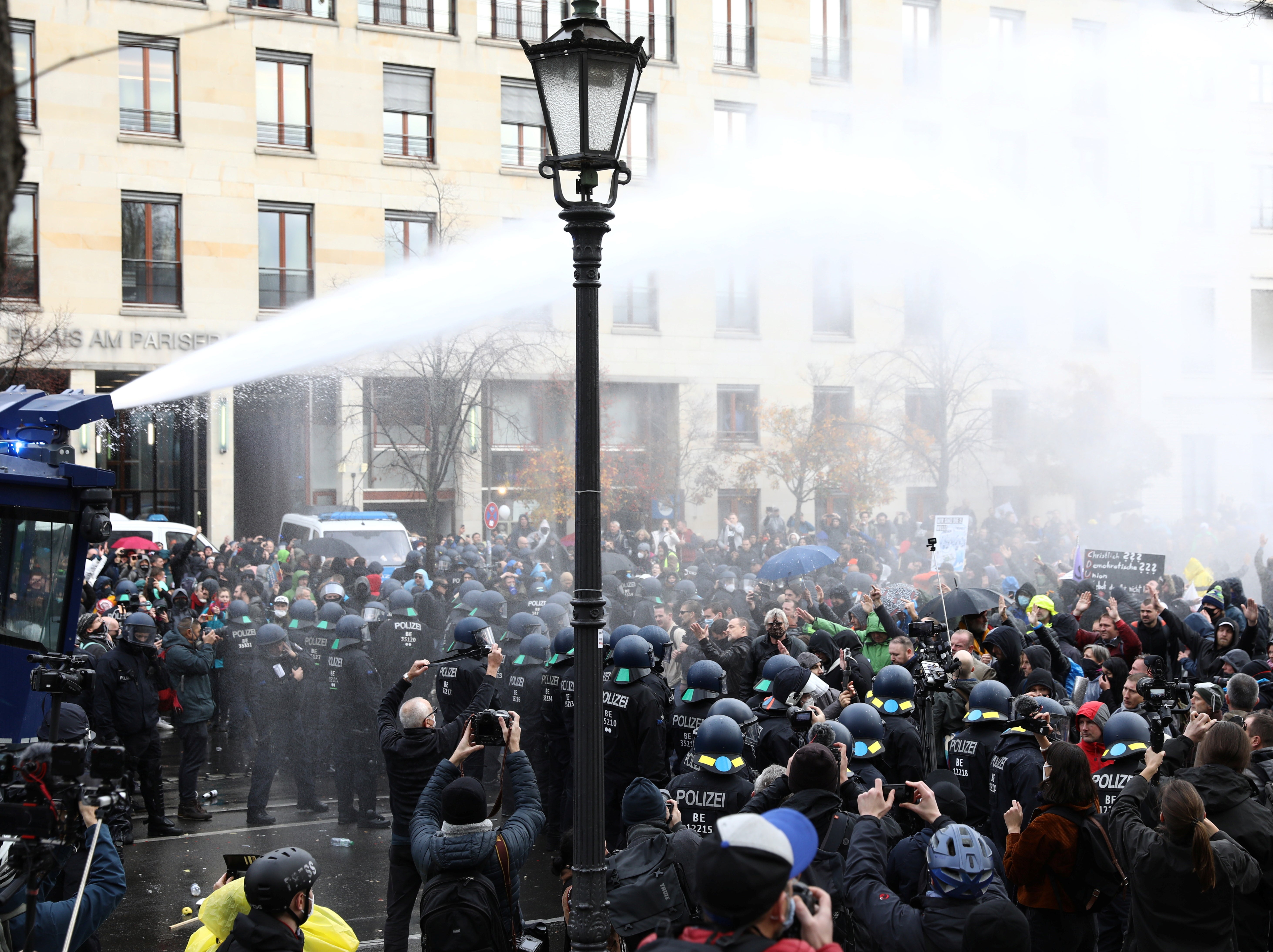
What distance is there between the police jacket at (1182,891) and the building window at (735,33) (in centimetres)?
2851

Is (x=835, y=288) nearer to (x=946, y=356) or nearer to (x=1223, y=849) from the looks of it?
(x=946, y=356)

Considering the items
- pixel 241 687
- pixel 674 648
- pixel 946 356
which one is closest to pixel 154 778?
pixel 241 687

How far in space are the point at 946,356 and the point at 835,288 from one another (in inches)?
136

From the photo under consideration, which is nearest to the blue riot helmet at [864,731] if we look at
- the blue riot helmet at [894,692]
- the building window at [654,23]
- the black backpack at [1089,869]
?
the blue riot helmet at [894,692]

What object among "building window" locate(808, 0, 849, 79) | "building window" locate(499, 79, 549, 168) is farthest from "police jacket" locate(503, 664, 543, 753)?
"building window" locate(808, 0, 849, 79)

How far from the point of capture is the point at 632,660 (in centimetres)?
847

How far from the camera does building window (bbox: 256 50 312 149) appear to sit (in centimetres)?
2803

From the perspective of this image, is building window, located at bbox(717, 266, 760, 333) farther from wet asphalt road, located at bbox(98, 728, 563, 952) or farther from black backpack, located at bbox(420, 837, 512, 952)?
black backpack, located at bbox(420, 837, 512, 952)

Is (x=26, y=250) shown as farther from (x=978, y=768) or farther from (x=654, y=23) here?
(x=978, y=768)

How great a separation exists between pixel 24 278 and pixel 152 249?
273cm

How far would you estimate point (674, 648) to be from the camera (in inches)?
511

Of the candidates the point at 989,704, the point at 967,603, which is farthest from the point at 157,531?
the point at 989,704

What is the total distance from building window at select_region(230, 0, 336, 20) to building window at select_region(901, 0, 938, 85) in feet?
46.9

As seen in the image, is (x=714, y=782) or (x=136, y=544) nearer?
(x=714, y=782)
